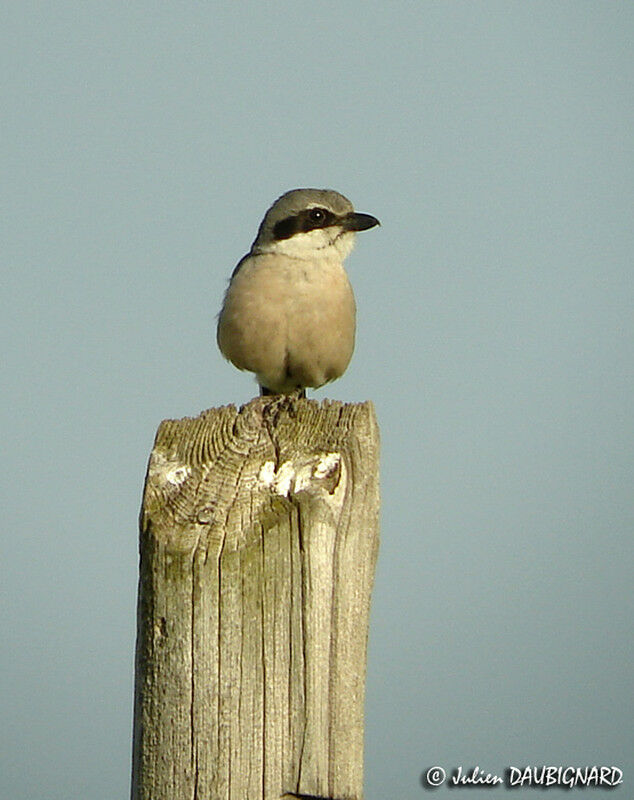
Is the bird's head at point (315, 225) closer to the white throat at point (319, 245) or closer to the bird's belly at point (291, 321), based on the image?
the white throat at point (319, 245)

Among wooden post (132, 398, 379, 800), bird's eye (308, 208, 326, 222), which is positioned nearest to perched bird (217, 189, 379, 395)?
bird's eye (308, 208, 326, 222)

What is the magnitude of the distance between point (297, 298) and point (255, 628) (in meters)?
5.58

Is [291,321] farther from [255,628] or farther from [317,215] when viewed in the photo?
[255,628]

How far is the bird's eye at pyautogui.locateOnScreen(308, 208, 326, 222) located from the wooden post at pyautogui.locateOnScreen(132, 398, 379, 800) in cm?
574

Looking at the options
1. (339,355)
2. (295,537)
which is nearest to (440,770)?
(295,537)

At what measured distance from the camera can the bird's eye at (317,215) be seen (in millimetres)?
8898

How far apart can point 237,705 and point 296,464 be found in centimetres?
76

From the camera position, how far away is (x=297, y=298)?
852cm

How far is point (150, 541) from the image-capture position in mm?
3281

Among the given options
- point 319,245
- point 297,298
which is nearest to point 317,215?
point 319,245

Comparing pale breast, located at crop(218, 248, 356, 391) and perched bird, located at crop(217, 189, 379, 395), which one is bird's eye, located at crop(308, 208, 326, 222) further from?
pale breast, located at crop(218, 248, 356, 391)

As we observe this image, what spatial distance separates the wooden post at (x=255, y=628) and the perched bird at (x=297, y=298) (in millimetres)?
5158

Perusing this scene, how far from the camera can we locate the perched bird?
8.51 m

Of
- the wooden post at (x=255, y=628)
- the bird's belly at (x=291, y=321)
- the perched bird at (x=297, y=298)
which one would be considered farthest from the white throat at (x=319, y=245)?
the wooden post at (x=255, y=628)
